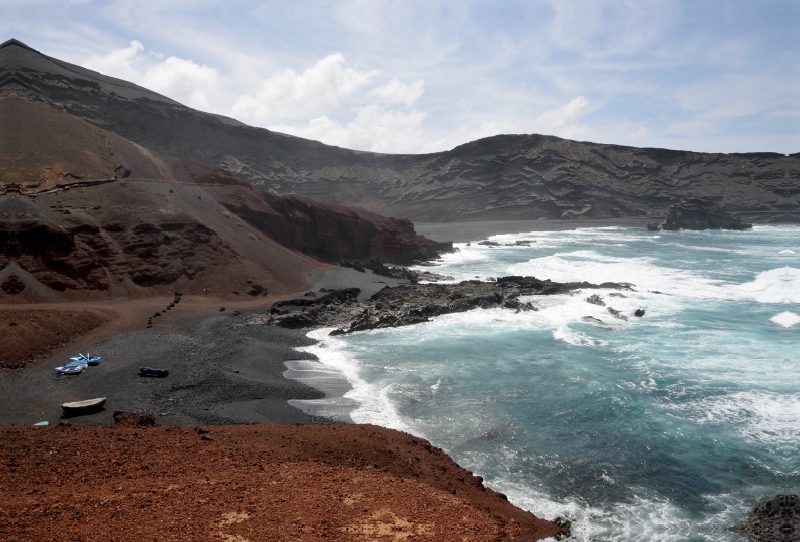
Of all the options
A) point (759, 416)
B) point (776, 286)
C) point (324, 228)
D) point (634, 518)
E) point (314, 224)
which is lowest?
point (634, 518)

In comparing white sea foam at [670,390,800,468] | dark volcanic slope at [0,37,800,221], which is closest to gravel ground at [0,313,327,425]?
white sea foam at [670,390,800,468]

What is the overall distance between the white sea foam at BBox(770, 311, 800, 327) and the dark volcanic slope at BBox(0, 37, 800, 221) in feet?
215

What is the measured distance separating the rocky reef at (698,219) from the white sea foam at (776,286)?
43374 millimetres

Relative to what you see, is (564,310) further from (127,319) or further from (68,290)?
(68,290)

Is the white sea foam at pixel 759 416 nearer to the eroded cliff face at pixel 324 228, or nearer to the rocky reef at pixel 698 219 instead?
the eroded cliff face at pixel 324 228

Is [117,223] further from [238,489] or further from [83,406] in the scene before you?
[238,489]

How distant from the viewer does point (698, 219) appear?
82.8m

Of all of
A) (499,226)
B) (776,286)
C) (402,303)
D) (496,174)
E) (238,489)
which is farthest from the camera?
(496,174)

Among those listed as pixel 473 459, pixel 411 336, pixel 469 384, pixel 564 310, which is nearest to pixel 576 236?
pixel 564 310

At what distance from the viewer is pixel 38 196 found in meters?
25.6

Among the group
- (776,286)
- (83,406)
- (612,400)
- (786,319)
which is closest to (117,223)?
(83,406)

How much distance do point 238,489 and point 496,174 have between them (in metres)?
96.7

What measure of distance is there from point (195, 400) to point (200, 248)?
53.9 feet

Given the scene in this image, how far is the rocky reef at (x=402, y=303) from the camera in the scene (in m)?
25.6
